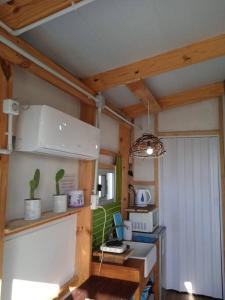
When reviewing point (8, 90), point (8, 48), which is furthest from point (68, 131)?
point (8, 48)

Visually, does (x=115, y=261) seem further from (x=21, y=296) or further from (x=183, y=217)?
(x=183, y=217)

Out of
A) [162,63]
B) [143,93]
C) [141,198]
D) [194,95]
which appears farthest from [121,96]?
[141,198]

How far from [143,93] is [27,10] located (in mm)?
1581

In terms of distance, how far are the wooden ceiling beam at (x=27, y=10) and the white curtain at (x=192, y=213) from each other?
8.76ft

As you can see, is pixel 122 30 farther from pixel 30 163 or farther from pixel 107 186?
pixel 107 186

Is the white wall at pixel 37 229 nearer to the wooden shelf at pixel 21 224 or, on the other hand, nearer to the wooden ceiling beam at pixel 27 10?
the wooden shelf at pixel 21 224

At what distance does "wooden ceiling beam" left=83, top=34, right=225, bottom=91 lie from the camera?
1893 millimetres

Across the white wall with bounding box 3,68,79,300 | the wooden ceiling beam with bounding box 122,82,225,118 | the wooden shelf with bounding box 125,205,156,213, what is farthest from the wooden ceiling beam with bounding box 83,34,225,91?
the wooden shelf with bounding box 125,205,156,213

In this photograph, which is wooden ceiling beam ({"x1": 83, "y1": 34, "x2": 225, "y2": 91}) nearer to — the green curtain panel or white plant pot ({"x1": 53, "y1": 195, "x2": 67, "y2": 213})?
white plant pot ({"x1": 53, "y1": 195, "x2": 67, "y2": 213})

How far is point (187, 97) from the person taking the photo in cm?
312

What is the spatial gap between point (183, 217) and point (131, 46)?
8.08 feet

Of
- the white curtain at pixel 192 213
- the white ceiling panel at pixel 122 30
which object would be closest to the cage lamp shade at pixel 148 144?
the white ceiling panel at pixel 122 30

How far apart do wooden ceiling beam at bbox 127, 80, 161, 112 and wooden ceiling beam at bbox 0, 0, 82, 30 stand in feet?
4.07

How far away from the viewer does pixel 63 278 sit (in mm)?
1899
